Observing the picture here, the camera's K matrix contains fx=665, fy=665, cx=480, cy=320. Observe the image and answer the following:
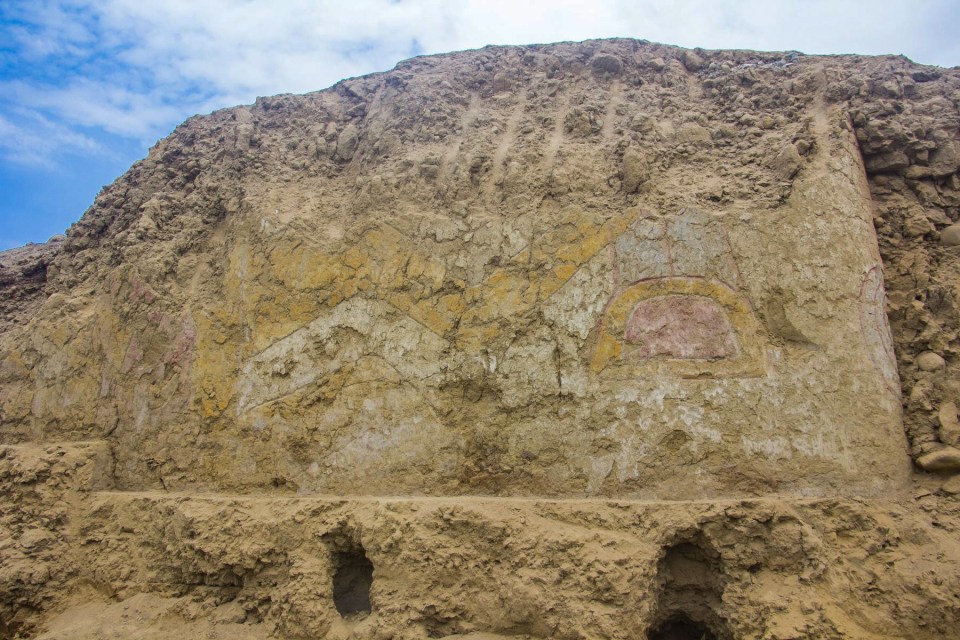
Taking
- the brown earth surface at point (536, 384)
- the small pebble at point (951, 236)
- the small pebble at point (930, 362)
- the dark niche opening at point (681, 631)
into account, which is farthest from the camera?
the small pebble at point (951, 236)

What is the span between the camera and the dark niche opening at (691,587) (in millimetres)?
3756

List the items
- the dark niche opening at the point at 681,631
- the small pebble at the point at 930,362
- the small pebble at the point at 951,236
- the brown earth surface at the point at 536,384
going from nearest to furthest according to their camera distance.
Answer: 1. the brown earth surface at the point at 536,384
2. the dark niche opening at the point at 681,631
3. the small pebble at the point at 930,362
4. the small pebble at the point at 951,236

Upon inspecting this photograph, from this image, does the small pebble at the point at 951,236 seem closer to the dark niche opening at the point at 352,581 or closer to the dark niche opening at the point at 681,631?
the dark niche opening at the point at 681,631

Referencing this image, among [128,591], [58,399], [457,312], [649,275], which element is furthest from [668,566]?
[58,399]

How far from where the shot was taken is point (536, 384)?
4.38 metres

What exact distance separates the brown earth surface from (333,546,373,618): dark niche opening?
0.05 feet

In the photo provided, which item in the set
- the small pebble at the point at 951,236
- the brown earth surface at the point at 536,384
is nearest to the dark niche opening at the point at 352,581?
the brown earth surface at the point at 536,384

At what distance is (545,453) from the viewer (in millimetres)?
4254

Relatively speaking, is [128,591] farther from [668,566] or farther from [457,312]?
[668,566]

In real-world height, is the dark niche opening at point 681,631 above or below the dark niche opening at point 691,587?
below

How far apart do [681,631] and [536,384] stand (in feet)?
5.70

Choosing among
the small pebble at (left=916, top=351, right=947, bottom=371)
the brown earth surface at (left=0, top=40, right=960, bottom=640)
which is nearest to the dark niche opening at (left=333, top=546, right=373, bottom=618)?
the brown earth surface at (left=0, top=40, right=960, bottom=640)

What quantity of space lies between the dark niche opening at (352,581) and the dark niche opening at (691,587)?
1.78 m

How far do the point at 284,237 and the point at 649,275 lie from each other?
2.80m
